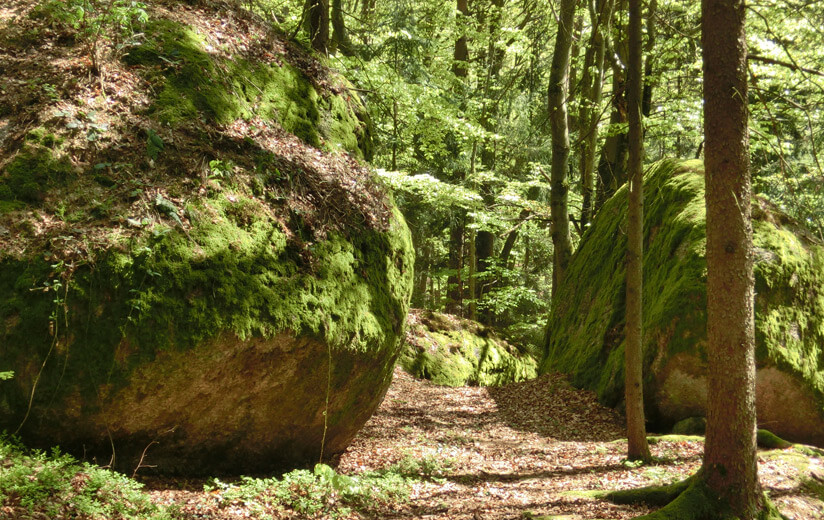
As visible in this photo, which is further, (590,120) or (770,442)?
(590,120)

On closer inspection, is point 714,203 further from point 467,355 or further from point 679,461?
point 467,355

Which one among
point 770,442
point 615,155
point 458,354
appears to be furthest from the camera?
point 615,155

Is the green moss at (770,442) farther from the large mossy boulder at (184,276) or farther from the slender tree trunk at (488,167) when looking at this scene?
the slender tree trunk at (488,167)

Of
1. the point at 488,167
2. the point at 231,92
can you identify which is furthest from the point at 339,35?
the point at 488,167

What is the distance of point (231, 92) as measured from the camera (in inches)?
227

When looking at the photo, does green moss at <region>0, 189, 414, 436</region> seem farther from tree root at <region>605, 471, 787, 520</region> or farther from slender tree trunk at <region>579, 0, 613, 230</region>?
slender tree trunk at <region>579, 0, 613, 230</region>

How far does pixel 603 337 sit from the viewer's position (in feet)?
31.3

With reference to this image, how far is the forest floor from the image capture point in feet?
15.7

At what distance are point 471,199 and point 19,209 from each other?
36.3 feet

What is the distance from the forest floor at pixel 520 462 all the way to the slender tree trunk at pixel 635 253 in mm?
430

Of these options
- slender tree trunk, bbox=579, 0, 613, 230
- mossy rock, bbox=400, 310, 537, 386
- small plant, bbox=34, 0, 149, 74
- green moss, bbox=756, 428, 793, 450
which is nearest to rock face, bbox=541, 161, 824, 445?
green moss, bbox=756, 428, 793, 450

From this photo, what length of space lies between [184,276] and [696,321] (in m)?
6.38

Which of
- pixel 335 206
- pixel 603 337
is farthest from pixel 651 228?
pixel 335 206

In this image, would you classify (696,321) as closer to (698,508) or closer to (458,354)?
(698,508)
